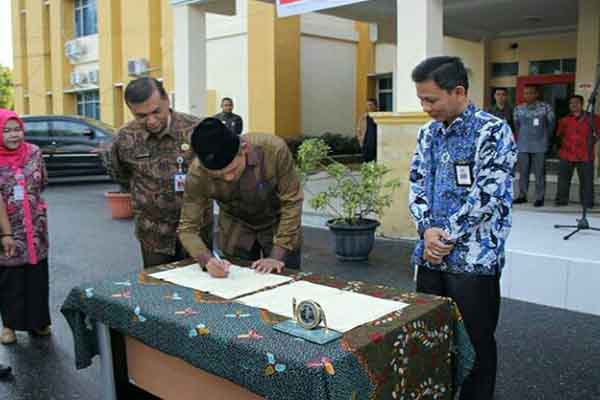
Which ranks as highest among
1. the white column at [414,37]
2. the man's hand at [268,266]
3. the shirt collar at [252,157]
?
the white column at [414,37]

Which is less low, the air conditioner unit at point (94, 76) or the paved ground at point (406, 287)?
the air conditioner unit at point (94, 76)

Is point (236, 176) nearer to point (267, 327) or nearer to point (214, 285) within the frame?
point (214, 285)

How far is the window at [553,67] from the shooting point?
39.1ft

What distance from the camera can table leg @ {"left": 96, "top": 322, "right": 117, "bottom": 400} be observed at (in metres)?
2.54

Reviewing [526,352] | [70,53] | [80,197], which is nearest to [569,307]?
[526,352]

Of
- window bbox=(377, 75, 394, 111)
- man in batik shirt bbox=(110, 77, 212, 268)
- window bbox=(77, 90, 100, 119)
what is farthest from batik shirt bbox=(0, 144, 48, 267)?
window bbox=(77, 90, 100, 119)

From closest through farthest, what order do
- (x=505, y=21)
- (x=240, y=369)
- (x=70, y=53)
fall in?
(x=240, y=369)
(x=505, y=21)
(x=70, y=53)

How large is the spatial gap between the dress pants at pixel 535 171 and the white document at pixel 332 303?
6692 millimetres

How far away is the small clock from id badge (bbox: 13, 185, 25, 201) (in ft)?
9.23

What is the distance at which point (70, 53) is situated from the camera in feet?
76.3

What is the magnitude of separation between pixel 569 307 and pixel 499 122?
114 inches

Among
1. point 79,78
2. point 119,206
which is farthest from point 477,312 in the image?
point 79,78

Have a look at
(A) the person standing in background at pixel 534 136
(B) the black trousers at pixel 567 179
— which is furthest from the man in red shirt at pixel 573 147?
(A) the person standing in background at pixel 534 136

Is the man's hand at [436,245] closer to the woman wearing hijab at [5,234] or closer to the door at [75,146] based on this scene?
the woman wearing hijab at [5,234]
